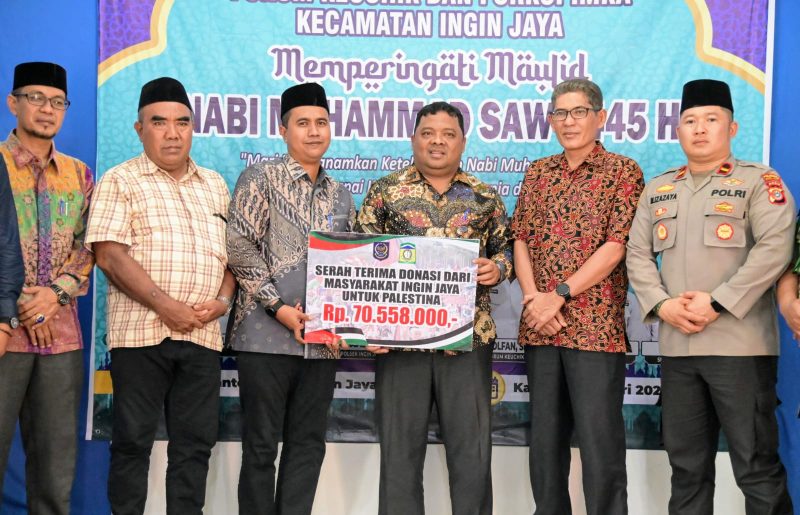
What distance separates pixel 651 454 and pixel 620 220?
1386mm

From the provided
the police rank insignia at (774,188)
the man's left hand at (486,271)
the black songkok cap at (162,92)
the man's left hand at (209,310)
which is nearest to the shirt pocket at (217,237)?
the man's left hand at (209,310)

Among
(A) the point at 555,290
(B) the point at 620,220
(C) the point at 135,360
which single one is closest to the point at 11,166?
(C) the point at 135,360

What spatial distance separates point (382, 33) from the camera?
363 cm

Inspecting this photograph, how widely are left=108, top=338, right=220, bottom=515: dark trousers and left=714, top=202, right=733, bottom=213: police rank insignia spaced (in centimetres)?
212

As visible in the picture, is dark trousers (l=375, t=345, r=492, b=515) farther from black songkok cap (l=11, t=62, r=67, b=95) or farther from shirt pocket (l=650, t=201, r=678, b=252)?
black songkok cap (l=11, t=62, r=67, b=95)

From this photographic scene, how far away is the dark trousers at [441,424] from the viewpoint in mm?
2912

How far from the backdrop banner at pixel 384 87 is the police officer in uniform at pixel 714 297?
2.51ft

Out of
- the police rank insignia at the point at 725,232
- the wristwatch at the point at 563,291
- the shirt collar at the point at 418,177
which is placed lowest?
the wristwatch at the point at 563,291

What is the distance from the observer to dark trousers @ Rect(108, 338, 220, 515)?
2.86 m

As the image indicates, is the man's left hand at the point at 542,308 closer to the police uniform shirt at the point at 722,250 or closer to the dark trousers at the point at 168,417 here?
the police uniform shirt at the point at 722,250

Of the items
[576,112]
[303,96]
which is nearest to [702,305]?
[576,112]

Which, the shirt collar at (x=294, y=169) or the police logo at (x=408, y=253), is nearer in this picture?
the police logo at (x=408, y=253)

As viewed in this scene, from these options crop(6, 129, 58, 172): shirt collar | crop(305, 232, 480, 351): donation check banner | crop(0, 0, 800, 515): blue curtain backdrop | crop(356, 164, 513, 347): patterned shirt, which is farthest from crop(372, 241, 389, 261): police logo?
crop(0, 0, 800, 515): blue curtain backdrop

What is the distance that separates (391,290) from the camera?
9.27 feet
